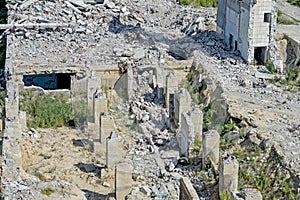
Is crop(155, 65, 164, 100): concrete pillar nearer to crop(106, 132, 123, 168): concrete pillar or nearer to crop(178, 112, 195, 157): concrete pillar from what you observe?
crop(178, 112, 195, 157): concrete pillar

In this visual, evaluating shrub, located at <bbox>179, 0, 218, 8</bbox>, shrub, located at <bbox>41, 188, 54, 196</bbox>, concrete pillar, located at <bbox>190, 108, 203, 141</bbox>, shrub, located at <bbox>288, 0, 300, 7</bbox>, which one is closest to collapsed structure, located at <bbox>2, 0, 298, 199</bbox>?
concrete pillar, located at <bbox>190, 108, 203, 141</bbox>

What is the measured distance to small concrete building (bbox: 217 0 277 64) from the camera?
19.4 m

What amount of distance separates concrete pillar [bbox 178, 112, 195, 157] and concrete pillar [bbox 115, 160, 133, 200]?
6.77 feet

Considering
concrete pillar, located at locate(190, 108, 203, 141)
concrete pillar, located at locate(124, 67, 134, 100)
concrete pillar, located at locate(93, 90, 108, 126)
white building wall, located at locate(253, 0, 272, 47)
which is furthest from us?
white building wall, located at locate(253, 0, 272, 47)

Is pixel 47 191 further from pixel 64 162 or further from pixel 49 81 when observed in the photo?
pixel 49 81

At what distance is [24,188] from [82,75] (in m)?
8.54

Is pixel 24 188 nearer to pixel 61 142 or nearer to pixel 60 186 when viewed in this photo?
pixel 60 186

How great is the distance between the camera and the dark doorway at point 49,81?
19.8 m

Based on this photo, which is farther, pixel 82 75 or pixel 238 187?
pixel 82 75

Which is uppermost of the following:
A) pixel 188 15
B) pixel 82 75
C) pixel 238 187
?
pixel 188 15

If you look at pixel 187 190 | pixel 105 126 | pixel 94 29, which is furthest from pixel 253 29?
pixel 187 190

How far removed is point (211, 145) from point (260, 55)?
691cm

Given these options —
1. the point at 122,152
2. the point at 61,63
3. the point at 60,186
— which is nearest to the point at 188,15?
the point at 61,63

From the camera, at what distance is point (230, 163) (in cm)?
1271
